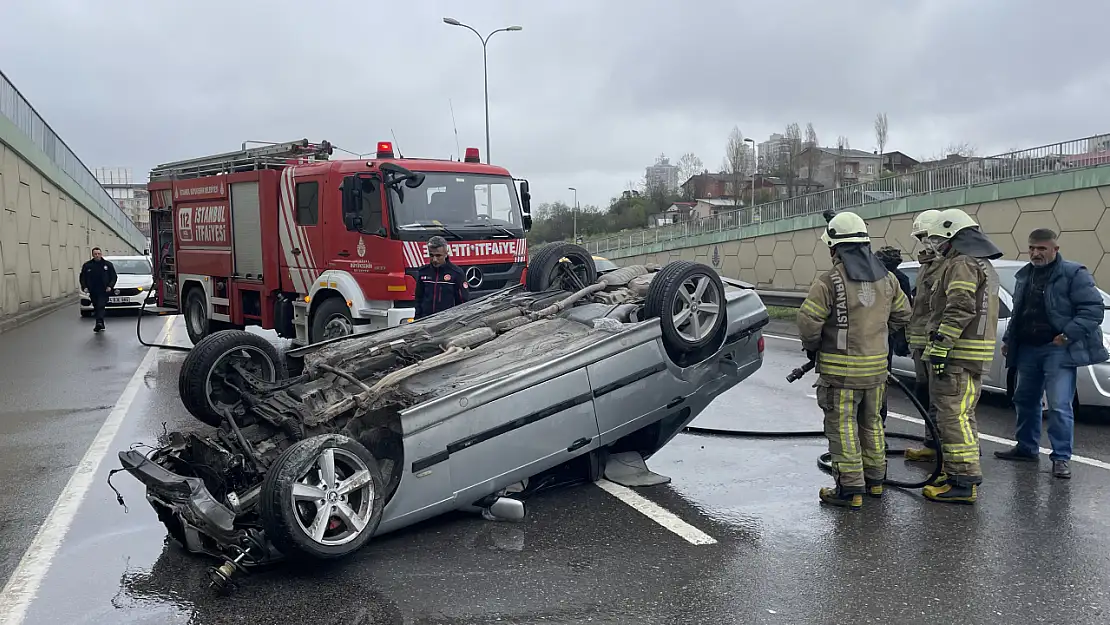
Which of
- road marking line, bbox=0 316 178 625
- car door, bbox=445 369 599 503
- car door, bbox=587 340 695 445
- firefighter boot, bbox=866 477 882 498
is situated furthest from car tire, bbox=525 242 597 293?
road marking line, bbox=0 316 178 625

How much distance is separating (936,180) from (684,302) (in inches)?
693

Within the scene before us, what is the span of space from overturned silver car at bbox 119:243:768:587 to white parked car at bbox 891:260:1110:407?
2.18 m

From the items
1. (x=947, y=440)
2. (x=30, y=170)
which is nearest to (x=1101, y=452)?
(x=947, y=440)

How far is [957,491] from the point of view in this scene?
17.4 ft

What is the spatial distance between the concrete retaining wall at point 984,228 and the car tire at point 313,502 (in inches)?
602

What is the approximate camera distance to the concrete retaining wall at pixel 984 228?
51.5 ft

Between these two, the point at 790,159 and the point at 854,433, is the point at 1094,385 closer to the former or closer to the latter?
the point at 854,433

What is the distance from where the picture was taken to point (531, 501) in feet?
17.5

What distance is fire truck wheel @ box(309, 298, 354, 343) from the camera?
1020 cm

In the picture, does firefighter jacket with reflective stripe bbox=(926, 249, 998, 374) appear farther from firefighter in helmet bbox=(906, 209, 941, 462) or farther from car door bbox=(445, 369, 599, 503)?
car door bbox=(445, 369, 599, 503)

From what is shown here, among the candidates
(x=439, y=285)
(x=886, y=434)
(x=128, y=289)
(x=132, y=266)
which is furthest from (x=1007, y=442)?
(x=132, y=266)

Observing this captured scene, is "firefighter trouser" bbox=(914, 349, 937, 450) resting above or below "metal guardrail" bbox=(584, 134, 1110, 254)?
below

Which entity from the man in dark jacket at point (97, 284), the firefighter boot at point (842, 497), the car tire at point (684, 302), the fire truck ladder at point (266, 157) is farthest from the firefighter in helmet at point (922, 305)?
the man in dark jacket at point (97, 284)

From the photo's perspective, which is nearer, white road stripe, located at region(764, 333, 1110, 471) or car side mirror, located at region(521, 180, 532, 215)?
white road stripe, located at region(764, 333, 1110, 471)
